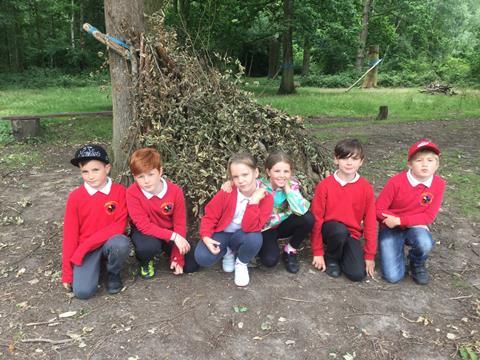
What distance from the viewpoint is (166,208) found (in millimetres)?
3164

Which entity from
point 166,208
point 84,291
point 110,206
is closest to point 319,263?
point 166,208

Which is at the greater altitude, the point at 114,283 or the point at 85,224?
the point at 85,224

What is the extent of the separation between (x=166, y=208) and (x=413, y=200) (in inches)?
77.3

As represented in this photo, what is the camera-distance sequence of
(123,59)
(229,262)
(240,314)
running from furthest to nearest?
(123,59)
(229,262)
(240,314)

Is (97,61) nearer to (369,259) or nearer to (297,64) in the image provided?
(297,64)

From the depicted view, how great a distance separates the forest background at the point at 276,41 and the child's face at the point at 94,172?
32.9 ft

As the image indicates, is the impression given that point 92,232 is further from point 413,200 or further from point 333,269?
point 413,200

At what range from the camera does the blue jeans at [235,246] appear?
3.12m

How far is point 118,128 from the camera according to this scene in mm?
4414

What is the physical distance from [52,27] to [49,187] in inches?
1121

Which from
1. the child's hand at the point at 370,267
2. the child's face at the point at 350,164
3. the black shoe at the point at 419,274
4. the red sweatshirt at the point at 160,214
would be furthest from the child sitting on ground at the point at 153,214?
the black shoe at the point at 419,274

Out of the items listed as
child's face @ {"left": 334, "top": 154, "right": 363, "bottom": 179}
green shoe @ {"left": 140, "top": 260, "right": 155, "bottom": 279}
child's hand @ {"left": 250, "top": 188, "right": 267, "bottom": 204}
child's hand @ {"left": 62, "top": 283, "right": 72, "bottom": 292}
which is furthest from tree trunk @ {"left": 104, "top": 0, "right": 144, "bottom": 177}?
child's face @ {"left": 334, "top": 154, "right": 363, "bottom": 179}

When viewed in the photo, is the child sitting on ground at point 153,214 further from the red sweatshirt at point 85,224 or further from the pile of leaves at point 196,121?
the pile of leaves at point 196,121

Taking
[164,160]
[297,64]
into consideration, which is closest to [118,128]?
[164,160]
